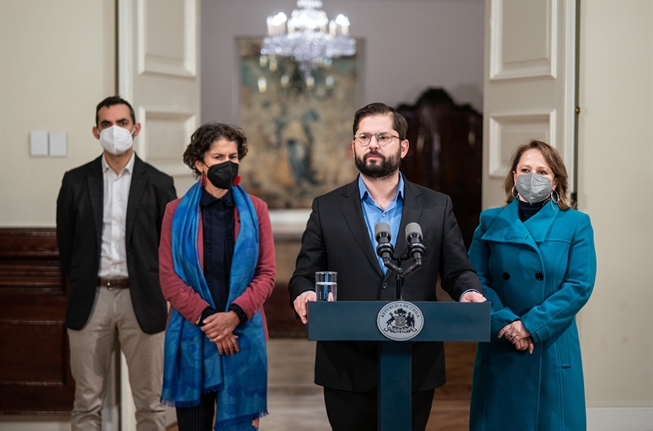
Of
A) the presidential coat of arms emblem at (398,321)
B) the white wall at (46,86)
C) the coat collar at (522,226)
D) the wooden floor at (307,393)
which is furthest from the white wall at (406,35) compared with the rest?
the presidential coat of arms emblem at (398,321)

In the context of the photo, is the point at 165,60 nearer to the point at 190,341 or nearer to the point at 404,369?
the point at 190,341

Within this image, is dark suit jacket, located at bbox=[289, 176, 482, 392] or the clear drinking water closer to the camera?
the clear drinking water

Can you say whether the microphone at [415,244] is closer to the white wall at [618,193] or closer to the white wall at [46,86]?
the white wall at [618,193]

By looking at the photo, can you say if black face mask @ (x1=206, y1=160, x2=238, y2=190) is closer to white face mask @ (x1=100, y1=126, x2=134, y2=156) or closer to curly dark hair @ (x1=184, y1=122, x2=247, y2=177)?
curly dark hair @ (x1=184, y1=122, x2=247, y2=177)

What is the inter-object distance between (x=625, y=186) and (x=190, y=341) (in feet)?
8.77

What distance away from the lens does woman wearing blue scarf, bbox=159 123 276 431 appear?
276 cm

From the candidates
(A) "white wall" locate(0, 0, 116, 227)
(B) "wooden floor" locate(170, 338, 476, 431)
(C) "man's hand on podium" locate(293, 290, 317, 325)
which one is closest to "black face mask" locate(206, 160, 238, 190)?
(C) "man's hand on podium" locate(293, 290, 317, 325)

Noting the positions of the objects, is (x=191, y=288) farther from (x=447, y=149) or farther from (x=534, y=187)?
(x=447, y=149)

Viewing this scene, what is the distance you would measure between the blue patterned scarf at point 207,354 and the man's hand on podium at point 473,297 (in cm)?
89

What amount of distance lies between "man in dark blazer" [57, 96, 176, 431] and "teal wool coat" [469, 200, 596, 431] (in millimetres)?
1535

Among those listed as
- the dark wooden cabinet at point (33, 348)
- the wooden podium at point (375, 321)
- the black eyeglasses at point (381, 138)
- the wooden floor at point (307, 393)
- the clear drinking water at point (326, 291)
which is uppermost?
the black eyeglasses at point (381, 138)

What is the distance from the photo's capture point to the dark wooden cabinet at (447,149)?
966 cm

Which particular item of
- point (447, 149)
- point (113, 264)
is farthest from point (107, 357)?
point (447, 149)

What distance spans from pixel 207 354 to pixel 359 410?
688 millimetres
